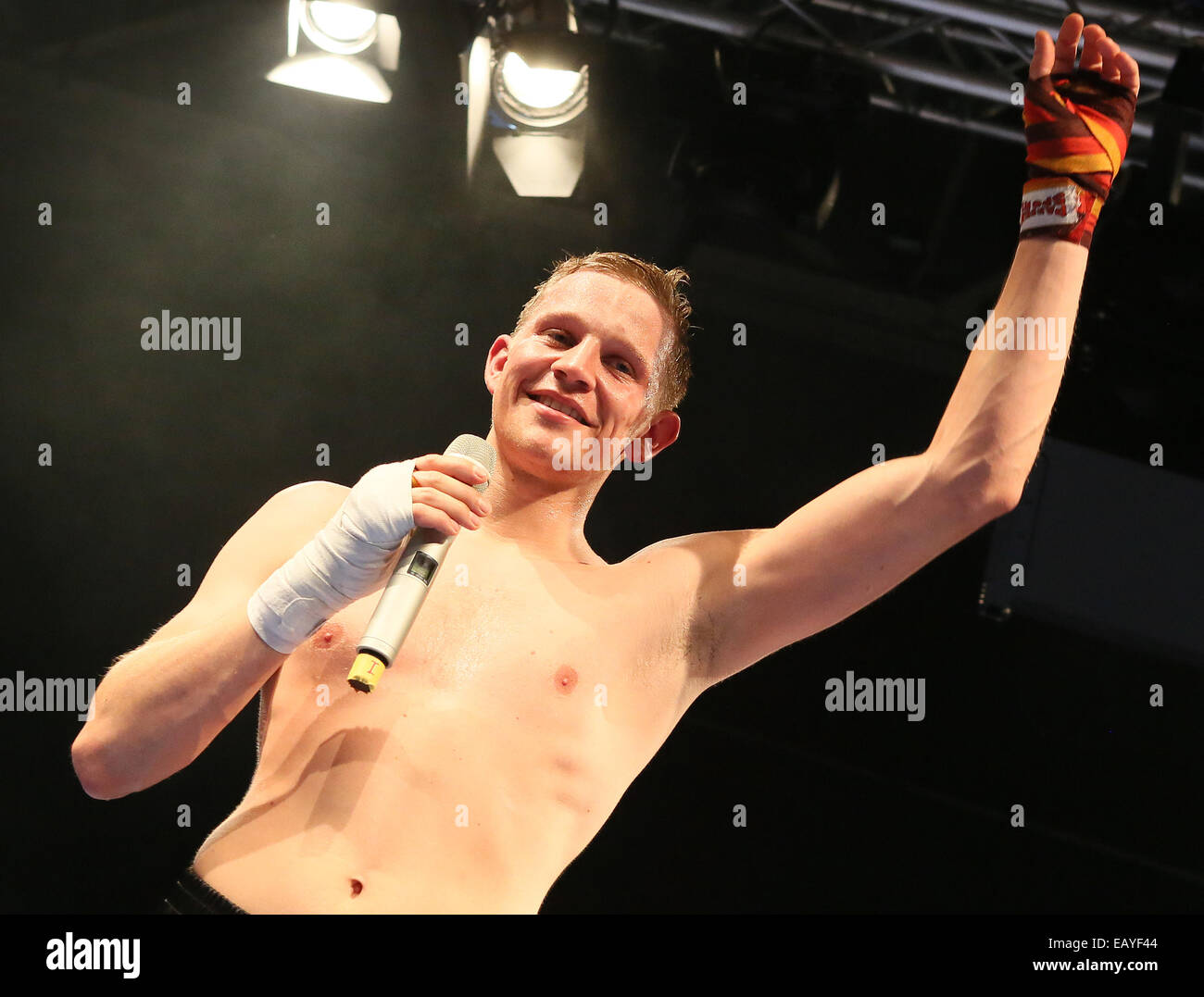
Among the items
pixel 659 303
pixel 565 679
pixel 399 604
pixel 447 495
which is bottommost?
pixel 565 679

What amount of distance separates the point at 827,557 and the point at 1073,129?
27.5 inches

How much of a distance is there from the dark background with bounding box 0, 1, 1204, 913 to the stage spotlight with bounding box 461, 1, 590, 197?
0.16ft

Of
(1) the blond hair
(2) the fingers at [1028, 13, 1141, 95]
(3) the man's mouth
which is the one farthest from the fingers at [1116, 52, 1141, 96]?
(3) the man's mouth

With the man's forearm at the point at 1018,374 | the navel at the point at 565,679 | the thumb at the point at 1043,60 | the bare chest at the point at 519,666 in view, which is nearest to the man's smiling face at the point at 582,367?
the bare chest at the point at 519,666

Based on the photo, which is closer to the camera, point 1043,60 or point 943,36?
point 1043,60

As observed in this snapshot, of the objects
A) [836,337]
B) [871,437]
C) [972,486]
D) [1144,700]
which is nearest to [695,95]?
[836,337]

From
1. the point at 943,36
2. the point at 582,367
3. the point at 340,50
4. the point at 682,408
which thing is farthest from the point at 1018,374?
the point at 340,50

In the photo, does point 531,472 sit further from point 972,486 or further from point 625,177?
point 625,177

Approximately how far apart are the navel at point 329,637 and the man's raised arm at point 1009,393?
673 millimetres

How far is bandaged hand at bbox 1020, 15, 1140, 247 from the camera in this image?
1603 millimetres

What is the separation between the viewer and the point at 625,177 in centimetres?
271

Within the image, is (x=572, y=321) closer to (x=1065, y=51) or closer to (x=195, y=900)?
(x=1065, y=51)

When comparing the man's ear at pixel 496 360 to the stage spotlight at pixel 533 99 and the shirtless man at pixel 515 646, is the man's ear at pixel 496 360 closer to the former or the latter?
the shirtless man at pixel 515 646

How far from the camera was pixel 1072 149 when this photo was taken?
5.30ft
